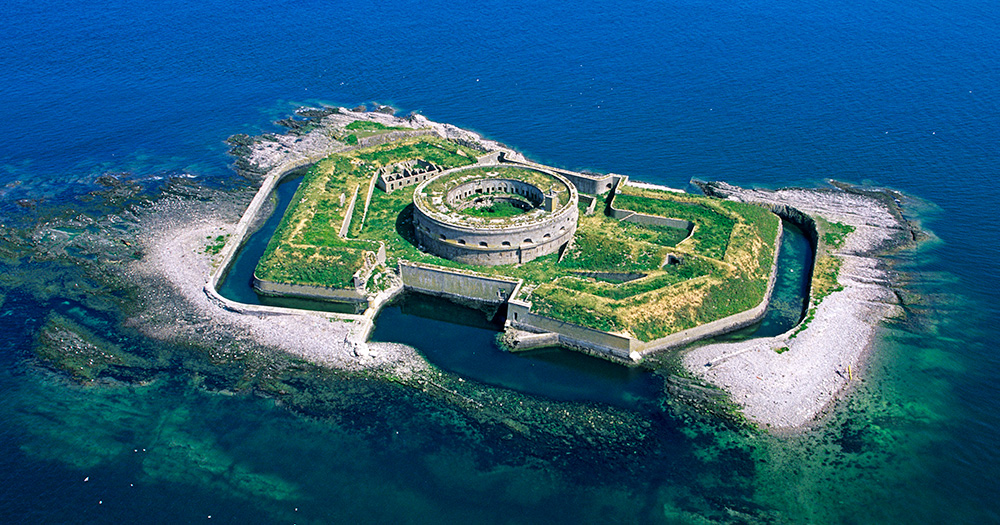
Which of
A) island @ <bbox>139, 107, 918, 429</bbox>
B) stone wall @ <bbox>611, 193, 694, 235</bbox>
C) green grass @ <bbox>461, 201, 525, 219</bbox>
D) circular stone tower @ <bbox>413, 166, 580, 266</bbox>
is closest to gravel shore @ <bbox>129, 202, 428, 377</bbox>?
island @ <bbox>139, 107, 918, 429</bbox>

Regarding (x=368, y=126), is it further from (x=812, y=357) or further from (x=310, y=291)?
(x=812, y=357)

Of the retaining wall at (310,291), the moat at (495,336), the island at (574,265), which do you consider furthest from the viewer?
the retaining wall at (310,291)

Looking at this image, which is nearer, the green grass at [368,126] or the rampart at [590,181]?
the rampart at [590,181]

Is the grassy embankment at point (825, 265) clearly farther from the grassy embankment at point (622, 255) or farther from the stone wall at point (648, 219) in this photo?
the stone wall at point (648, 219)

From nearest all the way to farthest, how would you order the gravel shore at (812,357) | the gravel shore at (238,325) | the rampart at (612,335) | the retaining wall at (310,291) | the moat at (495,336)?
the gravel shore at (812,357) → the moat at (495,336) → the rampart at (612,335) → the gravel shore at (238,325) → the retaining wall at (310,291)

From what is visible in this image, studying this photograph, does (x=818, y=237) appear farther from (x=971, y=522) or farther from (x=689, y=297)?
(x=971, y=522)

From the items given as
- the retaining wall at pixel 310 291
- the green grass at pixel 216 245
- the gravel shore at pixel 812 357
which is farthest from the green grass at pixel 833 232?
the green grass at pixel 216 245
